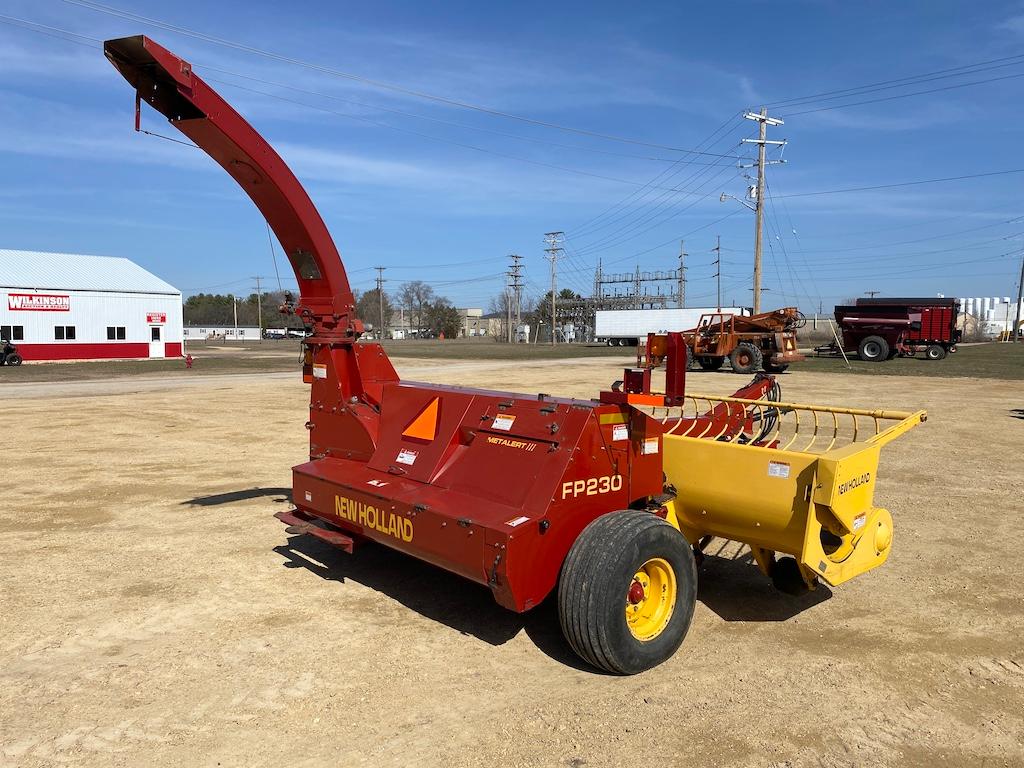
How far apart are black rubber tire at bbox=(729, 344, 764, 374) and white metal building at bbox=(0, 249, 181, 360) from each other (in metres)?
31.6

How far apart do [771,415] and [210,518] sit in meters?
4.96

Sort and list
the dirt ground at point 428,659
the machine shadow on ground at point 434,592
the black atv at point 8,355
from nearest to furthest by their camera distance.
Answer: the dirt ground at point 428,659, the machine shadow on ground at point 434,592, the black atv at point 8,355

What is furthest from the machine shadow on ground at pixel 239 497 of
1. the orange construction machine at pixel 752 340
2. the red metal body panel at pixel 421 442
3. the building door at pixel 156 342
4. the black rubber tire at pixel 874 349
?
the building door at pixel 156 342

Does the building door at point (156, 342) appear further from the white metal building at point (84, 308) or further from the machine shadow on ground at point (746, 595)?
the machine shadow on ground at point (746, 595)

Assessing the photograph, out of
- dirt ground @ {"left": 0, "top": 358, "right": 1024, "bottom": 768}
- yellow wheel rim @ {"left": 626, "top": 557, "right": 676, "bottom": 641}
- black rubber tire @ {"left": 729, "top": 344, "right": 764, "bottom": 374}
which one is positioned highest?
black rubber tire @ {"left": 729, "top": 344, "right": 764, "bottom": 374}

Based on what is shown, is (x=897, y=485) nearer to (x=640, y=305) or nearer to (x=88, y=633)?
(x=88, y=633)

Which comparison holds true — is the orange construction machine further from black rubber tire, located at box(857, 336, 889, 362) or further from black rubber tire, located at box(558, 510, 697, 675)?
black rubber tire, located at box(558, 510, 697, 675)

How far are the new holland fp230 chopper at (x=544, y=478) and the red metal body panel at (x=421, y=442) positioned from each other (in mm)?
12

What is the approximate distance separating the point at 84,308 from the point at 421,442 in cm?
4082

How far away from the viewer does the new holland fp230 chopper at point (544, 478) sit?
12.3ft

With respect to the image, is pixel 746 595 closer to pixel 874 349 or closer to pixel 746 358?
pixel 746 358

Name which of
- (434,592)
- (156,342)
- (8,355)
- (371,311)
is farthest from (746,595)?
(371,311)

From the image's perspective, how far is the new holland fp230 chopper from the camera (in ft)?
12.3

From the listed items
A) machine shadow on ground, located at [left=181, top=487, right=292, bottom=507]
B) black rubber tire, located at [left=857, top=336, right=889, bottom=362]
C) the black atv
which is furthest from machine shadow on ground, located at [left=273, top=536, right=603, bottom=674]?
the black atv
